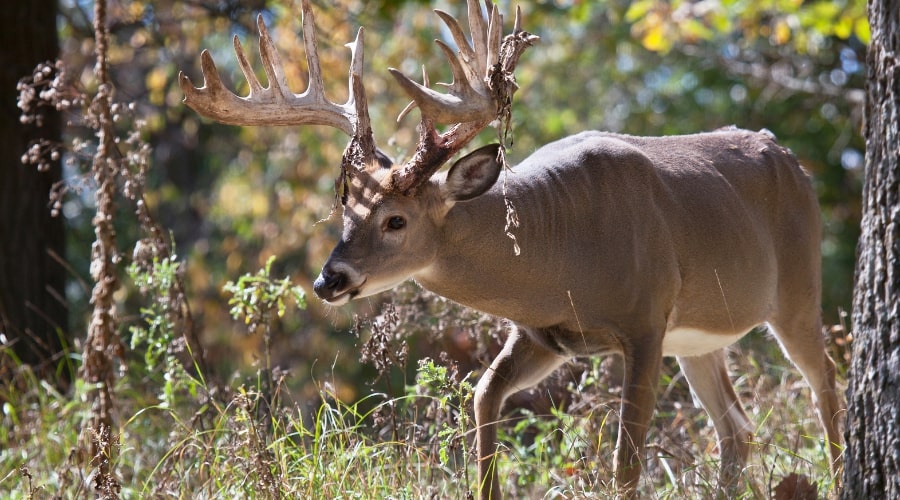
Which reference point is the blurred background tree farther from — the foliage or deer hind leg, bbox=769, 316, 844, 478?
the foliage

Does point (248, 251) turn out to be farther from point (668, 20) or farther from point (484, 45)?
point (484, 45)

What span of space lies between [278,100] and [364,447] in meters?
1.60

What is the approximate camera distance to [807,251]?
20.3ft

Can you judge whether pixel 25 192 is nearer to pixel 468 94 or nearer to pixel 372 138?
pixel 372 138

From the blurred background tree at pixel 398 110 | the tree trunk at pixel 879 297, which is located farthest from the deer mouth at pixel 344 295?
the blurred background tree at pixel 398 110

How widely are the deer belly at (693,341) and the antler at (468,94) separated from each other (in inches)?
55.6

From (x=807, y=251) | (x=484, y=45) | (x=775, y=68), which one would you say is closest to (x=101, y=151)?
(x=484, y=45)

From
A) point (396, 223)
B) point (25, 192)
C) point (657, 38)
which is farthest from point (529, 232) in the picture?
point (657, 38)

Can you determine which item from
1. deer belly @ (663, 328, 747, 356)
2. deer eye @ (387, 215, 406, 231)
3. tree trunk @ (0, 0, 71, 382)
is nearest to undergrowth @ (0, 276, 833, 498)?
deer belly @ (663, 328, 747, 356)

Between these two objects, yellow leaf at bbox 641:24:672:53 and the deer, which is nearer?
the deer

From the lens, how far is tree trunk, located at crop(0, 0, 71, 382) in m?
8.09

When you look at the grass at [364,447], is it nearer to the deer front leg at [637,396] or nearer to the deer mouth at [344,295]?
the deer front leg at [637,396]

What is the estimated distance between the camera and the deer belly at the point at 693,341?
566cm

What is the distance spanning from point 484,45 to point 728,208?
1.60 m
